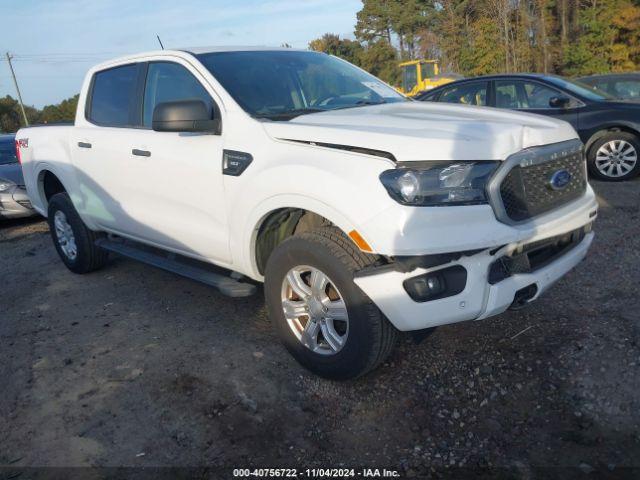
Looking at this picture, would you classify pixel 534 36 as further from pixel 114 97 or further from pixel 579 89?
pixel 114 97

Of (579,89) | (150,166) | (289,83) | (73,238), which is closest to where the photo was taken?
(289,83)

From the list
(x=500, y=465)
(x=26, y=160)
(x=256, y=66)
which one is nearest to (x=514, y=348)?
(x=500, y=465)

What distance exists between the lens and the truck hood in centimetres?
265

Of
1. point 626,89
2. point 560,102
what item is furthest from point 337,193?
point 626,89

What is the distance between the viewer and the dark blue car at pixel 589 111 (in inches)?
298

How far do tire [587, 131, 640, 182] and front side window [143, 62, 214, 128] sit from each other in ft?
20.2

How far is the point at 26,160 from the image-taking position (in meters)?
5.79

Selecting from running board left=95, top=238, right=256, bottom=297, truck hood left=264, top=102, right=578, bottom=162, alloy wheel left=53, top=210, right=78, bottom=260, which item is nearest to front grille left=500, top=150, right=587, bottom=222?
truck hood left=264, top=102, right=578, bottom=162

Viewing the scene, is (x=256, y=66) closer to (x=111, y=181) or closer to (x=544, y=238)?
(x=111, y=181)

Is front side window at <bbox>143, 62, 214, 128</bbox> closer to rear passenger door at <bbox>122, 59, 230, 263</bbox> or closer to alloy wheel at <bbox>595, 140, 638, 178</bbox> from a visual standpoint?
rear passenger door at <bbox>122, 59, 230, 263</bbox>

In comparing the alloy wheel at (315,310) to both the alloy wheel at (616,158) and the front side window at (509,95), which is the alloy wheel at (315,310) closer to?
the front side window at (509,95)

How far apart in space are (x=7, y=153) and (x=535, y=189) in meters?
9.53

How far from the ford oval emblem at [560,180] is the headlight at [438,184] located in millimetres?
515

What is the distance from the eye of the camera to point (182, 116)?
332cm
